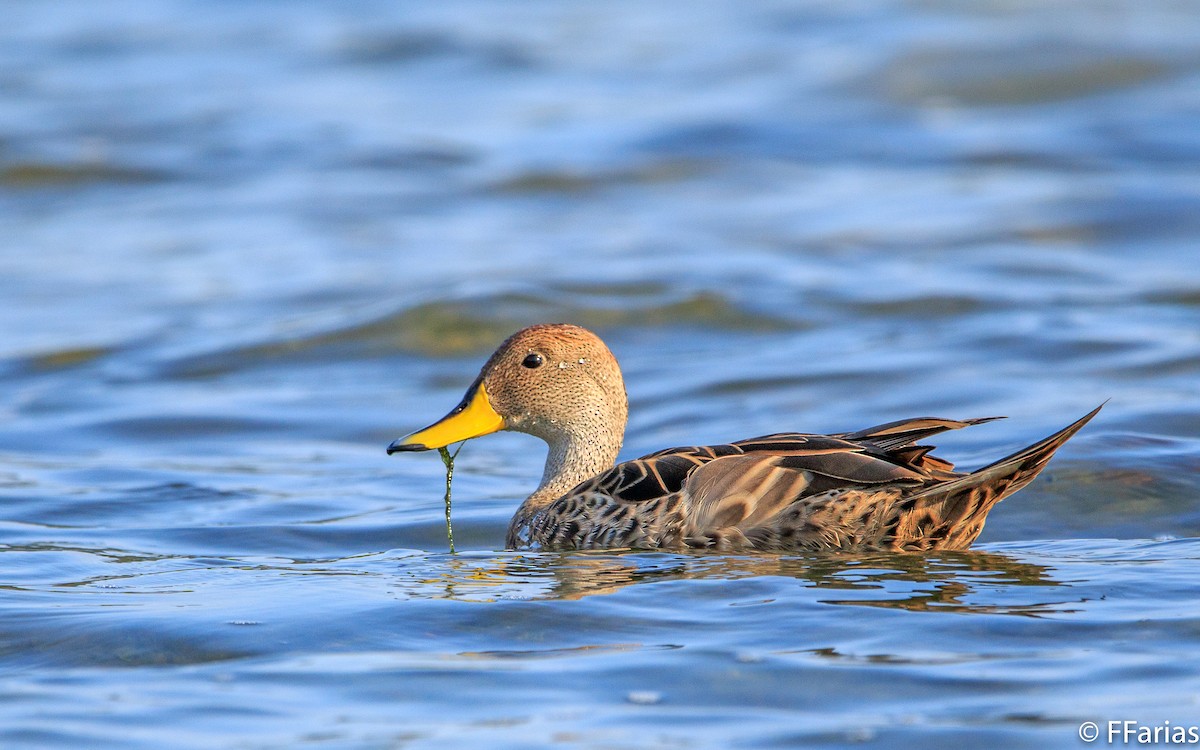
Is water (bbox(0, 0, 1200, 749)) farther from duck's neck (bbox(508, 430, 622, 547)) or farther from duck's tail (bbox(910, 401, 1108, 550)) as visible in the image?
duck's neck (bbox(508, 430, 622, 547))

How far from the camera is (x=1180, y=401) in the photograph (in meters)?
9.64

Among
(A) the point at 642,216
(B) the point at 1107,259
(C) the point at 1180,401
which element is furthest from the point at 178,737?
(A) the point at 642,216

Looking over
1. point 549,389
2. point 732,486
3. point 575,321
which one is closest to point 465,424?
point 549,389

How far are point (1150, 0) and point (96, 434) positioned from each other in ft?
55.5

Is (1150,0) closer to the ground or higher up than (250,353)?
higher up

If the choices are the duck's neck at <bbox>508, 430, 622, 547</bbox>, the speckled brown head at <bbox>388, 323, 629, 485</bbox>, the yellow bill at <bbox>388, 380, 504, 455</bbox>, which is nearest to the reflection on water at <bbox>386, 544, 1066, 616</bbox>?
the yellow bill at <bbox>388, 380, 504, 455</bbox>

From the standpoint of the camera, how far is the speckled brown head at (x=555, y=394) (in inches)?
302

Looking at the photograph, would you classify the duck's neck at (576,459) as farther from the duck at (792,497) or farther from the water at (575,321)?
the water at (575,321)

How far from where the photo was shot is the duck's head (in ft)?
25.2

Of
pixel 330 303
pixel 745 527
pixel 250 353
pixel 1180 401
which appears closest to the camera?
pixel 745 527

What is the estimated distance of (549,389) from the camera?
768 centimetres

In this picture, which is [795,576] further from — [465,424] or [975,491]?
[465,424]

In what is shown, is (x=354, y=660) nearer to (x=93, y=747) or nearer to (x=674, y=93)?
(x=93, y=747)

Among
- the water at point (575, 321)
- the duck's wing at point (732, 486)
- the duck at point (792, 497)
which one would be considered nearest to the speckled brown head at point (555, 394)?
the duck at point (792, 497)
